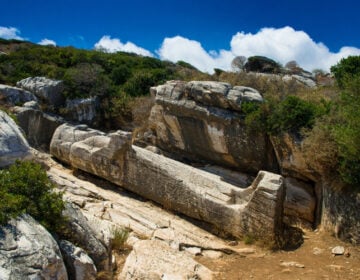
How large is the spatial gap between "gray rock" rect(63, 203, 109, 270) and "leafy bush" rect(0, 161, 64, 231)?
266mm

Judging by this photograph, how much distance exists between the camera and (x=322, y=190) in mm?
9680

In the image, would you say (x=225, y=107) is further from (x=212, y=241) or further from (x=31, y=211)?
(x=31, y=211)

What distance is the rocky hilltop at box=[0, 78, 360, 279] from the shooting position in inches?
226

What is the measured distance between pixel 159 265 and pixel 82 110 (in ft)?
34.8

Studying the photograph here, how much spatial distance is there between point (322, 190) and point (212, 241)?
3.54 metres

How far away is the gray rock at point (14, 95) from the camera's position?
1378 cm

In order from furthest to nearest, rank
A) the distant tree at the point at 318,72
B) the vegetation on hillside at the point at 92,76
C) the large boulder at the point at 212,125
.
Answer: the distant tree at the point at 318,72, the vegetation on hillside at the point at 92,76, the large boulder at the point at 212,125

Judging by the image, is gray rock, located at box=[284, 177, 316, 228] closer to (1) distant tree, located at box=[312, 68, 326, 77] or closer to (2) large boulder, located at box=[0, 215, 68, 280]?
(2) large boulder, located at box=[0, 215, 68, 280]

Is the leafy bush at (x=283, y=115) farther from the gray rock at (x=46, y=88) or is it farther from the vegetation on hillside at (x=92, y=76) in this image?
the gray rock at (x=46, y=88)

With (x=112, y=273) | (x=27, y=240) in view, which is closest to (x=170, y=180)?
(x=112, y=273)

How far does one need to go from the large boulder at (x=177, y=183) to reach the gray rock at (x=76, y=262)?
176 inches

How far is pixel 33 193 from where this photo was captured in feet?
17.3

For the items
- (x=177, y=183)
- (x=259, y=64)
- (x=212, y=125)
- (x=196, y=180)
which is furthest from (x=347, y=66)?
(x=259, y=64)

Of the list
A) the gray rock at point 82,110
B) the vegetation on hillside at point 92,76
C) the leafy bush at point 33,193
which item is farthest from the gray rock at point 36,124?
the leafy bush at point 33,193
